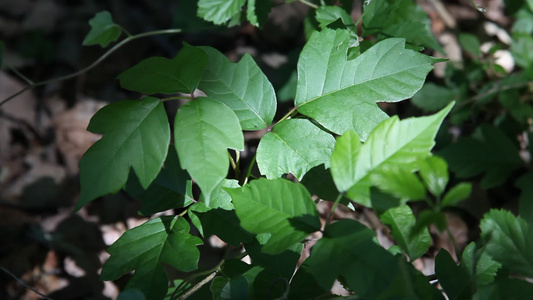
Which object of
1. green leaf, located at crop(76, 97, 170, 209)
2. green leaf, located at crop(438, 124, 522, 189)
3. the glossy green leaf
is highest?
green leaf, located at crop(76, 97, 170, 209)

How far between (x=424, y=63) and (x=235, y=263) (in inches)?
30.4

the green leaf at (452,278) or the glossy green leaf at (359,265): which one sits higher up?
the glossy green leaf at (359,265)

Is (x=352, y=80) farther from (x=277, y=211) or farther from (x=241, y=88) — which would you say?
(x=277, y=211)

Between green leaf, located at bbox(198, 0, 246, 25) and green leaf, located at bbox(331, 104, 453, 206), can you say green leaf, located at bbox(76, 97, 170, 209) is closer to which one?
green leaf, located at bbox(331, 104, 453, 206)

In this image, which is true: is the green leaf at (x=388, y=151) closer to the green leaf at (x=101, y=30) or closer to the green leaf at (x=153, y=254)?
the green leaf at (x=153, y=254)

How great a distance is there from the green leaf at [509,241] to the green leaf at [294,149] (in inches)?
17.9

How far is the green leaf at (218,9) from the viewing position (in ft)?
5.03

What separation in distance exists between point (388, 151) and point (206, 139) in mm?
412

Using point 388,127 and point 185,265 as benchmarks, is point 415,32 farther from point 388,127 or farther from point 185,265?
point 185,265

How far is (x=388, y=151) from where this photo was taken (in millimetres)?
861

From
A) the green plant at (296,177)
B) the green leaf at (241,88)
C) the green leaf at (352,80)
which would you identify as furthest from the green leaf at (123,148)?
the green leaf at (352,80)

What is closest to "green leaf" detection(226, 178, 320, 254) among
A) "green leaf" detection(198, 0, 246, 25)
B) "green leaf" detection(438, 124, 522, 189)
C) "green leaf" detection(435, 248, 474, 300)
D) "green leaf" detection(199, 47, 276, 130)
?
"green leaf" detection(199, 47, 276, 130)

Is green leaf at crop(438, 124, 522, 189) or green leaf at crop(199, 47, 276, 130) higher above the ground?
green leaf at crop(199, 47, 276, 130)

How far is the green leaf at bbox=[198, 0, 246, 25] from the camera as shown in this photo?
1.53 metres
